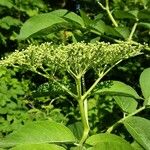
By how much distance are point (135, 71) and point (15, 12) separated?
1.76 meters

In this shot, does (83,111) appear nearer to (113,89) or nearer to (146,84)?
(113,89)

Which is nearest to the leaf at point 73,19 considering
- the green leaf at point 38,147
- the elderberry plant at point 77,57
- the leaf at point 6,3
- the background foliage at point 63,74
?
the background foliage at point 63,74

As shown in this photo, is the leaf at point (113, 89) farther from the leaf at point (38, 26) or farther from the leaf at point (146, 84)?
the leaf at point (38, 26)

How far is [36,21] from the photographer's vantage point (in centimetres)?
160

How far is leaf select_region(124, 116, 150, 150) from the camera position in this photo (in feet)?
4.17

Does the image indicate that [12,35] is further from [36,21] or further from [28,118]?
[36,21]

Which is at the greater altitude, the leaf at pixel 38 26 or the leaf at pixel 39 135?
the leaf at pixel 38 26

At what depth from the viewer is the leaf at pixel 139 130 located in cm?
127

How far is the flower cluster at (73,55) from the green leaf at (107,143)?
22cm

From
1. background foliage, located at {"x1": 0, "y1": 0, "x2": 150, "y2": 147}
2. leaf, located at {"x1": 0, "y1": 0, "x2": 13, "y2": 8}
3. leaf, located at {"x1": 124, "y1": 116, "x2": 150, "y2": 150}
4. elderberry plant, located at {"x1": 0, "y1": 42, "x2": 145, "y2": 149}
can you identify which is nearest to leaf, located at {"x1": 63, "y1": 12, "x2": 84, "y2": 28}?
background foliage, located at {"x1": 0, "y1": 0, "x2": 150, "y2": 147}

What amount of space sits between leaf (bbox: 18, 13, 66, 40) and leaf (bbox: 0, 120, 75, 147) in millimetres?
429

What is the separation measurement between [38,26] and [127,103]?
1.35 ft

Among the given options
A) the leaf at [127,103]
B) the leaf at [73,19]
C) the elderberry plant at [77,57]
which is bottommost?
Answer: the leaf at [127,103]

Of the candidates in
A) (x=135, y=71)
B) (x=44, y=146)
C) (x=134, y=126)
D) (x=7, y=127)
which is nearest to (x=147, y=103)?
(x=134, y=126)
